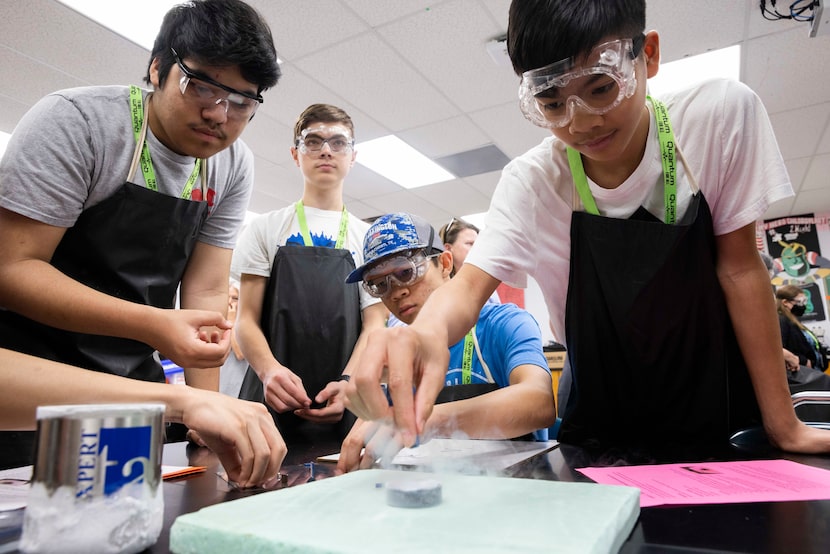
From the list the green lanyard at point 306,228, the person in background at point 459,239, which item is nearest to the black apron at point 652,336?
the green lanyard at point 306,228

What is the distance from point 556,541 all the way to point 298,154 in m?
2.05

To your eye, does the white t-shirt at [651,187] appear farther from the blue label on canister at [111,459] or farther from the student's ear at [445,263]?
the blue label on canister at [111,459]

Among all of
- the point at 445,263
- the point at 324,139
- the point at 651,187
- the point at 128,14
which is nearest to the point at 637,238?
the point at 651,187

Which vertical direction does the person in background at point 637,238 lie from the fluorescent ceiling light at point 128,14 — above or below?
below

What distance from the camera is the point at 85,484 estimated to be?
0.47 metres

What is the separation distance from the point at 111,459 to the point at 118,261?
3.04 feet

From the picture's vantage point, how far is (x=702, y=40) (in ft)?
11.1

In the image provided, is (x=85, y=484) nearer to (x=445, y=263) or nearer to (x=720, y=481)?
(x=720, y=481)

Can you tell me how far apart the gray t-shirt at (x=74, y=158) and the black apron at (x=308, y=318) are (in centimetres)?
58

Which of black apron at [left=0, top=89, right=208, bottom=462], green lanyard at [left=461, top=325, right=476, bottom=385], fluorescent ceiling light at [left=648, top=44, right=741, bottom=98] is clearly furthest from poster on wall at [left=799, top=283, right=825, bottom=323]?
black apron at [left=0, top=89, right=208, bottom=462]

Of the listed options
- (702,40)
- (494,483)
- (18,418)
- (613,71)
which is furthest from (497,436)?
(702,40)

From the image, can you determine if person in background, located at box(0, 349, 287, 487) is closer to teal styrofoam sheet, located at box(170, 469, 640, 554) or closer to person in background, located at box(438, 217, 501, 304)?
teal styrofoam sheet, located at box(170, 469, 640, 554)

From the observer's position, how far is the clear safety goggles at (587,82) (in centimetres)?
100

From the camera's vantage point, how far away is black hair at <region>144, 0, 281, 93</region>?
124cm
